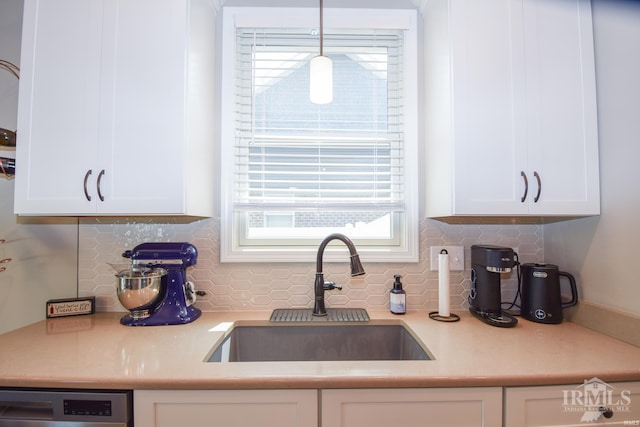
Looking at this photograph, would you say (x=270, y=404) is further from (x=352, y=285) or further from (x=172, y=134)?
(x=172, y=134)

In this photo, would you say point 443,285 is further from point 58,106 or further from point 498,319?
point 58,106

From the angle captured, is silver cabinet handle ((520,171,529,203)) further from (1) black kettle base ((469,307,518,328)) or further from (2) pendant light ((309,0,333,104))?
(2) pendant light ((309,0,333,104))

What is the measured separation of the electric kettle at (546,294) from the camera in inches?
50.0

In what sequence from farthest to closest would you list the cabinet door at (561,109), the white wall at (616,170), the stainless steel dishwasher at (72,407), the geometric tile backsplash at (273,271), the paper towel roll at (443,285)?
the geometric tile backsplash at (273,271), the paper towel roll at (443,285), the cabinet door at (561,109), the white wall at (616,170), the stainless steel dishwasher at (72,407)

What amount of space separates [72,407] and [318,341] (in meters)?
0.89

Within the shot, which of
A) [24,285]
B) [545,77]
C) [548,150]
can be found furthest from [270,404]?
[545,77]

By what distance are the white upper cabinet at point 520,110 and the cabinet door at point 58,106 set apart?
1521 millimetres

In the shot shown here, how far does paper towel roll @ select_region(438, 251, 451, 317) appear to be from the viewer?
1.31 m

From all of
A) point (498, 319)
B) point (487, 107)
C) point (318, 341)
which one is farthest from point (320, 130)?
A: point (498, 319)

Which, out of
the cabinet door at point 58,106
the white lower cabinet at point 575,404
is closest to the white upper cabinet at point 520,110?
the white lower cabinet at point 575,404

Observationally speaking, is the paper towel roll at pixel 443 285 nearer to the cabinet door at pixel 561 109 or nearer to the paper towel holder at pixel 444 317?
the paper towel holder at pixel 444 317

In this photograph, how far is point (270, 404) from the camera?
85cm

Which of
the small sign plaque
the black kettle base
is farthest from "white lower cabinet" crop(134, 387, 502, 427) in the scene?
the small sign plaque

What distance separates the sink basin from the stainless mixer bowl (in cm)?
39
